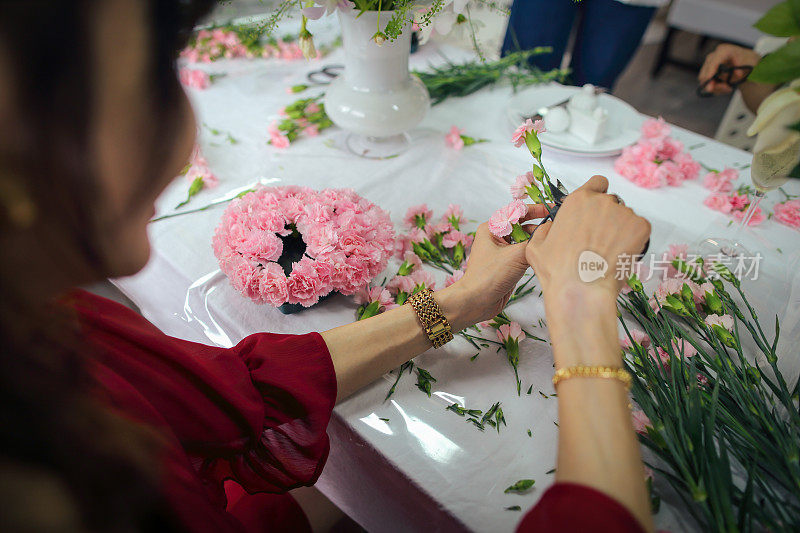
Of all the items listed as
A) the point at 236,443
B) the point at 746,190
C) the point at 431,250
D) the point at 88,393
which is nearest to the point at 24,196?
the point at 88,393

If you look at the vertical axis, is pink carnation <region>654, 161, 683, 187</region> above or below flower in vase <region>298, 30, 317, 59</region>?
below

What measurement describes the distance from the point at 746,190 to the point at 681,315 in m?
0.48

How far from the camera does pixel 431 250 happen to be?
91cm

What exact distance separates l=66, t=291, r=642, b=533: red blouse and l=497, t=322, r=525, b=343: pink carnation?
0.89 ft

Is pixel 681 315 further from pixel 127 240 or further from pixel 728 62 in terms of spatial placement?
pixel 728 62

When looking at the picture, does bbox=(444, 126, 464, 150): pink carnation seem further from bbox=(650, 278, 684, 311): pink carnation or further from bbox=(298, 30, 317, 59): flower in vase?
bbox=(650, 278, 684, 311): pink carnation

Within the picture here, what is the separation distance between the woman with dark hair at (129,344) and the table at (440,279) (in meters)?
0.10

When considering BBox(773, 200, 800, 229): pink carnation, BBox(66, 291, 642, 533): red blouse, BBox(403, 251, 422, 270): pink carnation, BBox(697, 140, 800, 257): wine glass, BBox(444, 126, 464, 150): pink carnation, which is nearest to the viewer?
BBox(66, 291, 642, 533): red blouse

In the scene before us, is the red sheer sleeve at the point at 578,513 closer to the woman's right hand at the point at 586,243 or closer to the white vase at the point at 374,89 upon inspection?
the woman's right hand at the point at 586,243

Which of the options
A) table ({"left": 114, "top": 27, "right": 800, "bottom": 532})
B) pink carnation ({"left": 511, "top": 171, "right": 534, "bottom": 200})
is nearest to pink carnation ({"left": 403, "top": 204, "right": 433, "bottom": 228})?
table ({"left": 114, "top": 27, "right": 800, "bottom": 532})

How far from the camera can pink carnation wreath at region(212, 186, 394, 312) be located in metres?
0.75

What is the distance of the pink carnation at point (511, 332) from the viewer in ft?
2.48

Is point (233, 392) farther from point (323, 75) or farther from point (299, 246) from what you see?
point (323, 75)

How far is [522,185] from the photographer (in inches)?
29.0
